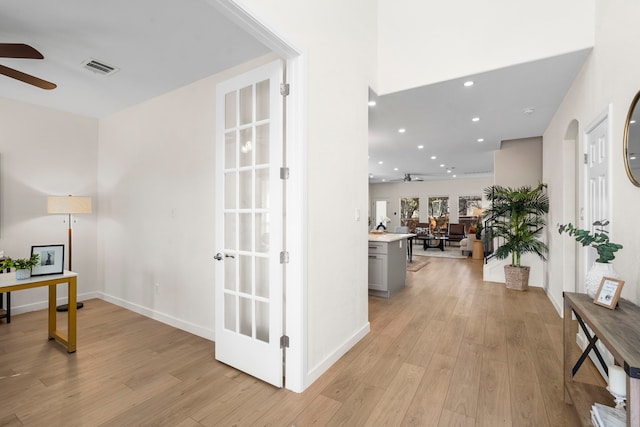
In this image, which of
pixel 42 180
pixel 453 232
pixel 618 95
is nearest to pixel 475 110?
pixel 618 95

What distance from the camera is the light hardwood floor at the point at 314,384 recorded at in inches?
72.1

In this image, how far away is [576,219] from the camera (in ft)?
12.1

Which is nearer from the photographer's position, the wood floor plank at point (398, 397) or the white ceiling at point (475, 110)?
the wood floor plank at point (398, 397)

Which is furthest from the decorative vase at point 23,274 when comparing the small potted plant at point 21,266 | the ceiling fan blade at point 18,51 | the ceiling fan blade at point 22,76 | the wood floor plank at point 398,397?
the wood floor plank at point 398,397

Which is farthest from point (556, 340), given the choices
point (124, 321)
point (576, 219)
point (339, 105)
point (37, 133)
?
point (37, 133)

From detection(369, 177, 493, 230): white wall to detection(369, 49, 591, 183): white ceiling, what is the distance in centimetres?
585

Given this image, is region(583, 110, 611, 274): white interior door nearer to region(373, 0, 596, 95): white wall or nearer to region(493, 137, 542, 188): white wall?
region(373, 0, 596, 95): white wall

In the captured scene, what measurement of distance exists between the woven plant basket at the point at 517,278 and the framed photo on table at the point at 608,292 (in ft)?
12.1

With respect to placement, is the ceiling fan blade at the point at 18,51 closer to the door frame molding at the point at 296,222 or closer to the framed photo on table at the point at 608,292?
the door frame molding at the point at 296,222

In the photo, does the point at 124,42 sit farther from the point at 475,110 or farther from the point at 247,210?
the point at 475,110

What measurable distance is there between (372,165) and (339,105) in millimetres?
6637

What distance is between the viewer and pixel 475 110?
4070 millimetres

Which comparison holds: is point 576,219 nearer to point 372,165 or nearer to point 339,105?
point 339,105

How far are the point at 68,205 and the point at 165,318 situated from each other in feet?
6.64
